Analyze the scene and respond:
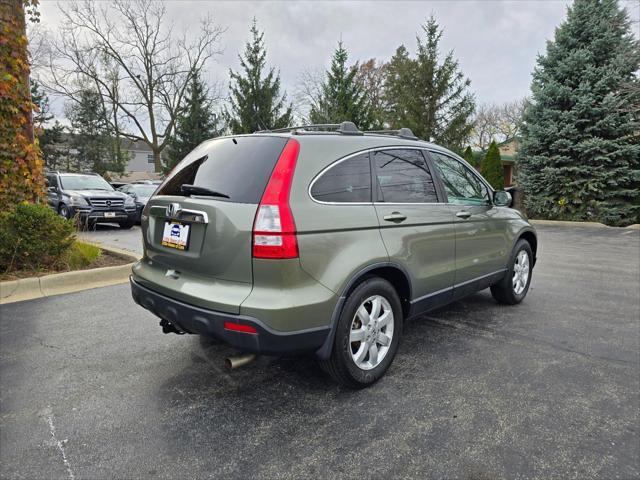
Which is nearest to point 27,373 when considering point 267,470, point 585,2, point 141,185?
point 267,470

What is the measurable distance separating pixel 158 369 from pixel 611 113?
16.2 metres

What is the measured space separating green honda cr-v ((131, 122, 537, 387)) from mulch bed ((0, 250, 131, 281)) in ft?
10.3

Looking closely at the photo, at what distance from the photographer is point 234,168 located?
266 cm

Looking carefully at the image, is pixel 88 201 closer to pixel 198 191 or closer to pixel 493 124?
pixel 198 191

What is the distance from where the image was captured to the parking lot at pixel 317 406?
212cm

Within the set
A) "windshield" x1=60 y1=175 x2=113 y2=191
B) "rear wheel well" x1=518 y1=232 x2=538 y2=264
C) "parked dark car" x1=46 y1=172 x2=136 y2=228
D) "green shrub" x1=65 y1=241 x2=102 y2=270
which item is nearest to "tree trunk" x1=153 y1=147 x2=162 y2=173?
"windshield" x1=60 y1=175 x2=113 y2=191

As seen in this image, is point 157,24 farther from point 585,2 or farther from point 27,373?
point 27,373

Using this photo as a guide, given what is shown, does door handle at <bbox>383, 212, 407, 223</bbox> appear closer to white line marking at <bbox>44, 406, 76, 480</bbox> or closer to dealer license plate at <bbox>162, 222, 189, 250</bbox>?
dealer license plate at <bbox>162, 222, 189, 250</bbox>

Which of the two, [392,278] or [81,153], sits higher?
[81,153]

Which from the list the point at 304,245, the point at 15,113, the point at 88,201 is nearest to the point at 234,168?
the point at 304,245

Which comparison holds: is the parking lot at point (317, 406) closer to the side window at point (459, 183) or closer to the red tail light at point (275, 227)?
the red tail light at point (275, 227)

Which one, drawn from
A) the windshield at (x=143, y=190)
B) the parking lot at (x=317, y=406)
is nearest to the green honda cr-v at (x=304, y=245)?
the parking lot at (x=317, y=406)

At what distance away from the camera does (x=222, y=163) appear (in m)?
2.77

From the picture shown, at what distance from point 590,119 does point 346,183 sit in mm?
15080
